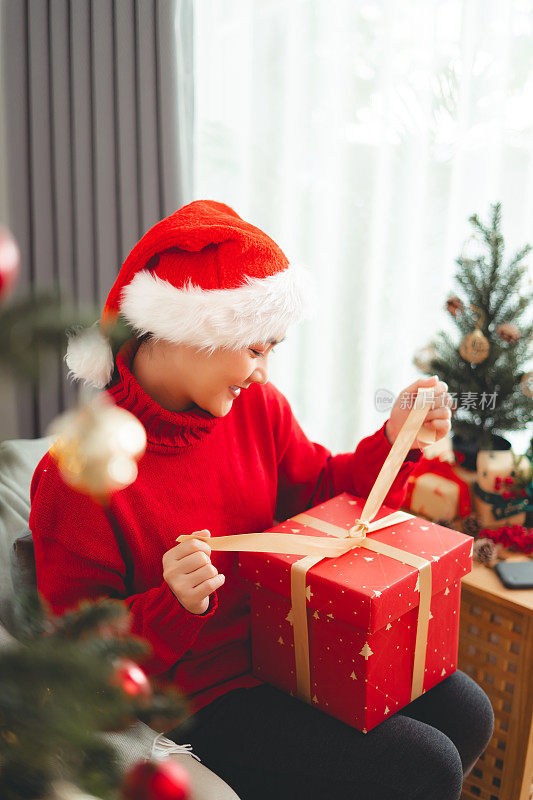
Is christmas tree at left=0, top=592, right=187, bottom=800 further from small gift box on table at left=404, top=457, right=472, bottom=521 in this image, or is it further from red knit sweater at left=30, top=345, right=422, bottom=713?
small gift box on table at left=404, top=457, right=472, bottom=521

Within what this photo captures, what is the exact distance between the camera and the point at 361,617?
89cm

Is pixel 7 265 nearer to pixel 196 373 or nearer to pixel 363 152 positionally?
pixel 196 373

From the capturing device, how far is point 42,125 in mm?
1866

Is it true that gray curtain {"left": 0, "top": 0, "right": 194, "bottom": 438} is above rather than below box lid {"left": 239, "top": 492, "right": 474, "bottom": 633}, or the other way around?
above

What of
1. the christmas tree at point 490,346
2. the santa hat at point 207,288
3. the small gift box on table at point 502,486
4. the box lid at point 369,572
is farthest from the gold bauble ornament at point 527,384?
the santa hat at point 207,288

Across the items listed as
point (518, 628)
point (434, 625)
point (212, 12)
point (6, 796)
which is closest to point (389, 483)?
point (434, 625)

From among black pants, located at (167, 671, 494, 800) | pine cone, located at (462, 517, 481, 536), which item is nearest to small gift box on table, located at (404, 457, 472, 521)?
pine cone, located at (462, 517, 481, 536)

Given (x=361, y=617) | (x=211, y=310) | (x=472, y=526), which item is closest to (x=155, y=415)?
(x=211, y=310)

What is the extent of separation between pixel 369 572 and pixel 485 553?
1.69 ft

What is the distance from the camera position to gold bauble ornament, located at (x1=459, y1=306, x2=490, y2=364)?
1428 mm

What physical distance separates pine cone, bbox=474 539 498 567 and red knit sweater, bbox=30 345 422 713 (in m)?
0.24

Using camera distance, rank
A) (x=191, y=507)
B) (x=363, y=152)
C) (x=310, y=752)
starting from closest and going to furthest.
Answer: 1. (x=310, y=752)
2. (x=191, y=507)
3. (x=363, y=152)

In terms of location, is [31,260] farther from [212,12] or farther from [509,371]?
[509,371]

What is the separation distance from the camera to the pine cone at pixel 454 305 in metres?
1.49
